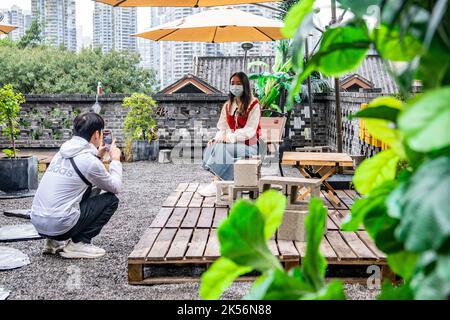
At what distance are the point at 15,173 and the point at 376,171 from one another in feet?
22.4

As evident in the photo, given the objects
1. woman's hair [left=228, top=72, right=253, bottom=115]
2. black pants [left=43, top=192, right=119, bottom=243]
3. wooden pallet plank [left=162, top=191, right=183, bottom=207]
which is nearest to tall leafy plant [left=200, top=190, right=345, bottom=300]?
black pants [left=43, top=192, right=119, bottom=243]

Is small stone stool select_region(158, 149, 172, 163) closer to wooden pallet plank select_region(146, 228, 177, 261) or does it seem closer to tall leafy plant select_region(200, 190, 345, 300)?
wooden pallet plank select_region(146, 228, 177, 261)

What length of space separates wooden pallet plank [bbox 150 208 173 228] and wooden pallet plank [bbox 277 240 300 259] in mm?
999

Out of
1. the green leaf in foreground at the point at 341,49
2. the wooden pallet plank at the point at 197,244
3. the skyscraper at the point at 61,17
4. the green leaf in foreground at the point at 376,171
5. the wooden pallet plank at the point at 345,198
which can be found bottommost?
the wooden pallet plank at the point at 197,244

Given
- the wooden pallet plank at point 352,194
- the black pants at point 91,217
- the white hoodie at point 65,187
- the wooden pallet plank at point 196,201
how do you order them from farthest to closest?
the wooden pallet plank at point 352,194 < the wooden pallet plank at point 196,201 < the black pants at point 91,217 < the white hoodie at point 65,187

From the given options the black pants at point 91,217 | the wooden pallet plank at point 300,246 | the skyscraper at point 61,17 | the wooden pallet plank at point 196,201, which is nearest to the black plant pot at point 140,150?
the wooden pallet plank at point 196,201

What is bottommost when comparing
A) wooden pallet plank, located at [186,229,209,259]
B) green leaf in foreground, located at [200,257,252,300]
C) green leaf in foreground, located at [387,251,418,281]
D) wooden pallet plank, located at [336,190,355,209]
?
wooden pallet plank, located at [186,229,209,259]

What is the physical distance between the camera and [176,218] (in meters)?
4.55

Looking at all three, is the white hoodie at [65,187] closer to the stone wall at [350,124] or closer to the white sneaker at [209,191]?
the white sneaker at [209,191]

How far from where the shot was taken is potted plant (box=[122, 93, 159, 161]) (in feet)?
35.2

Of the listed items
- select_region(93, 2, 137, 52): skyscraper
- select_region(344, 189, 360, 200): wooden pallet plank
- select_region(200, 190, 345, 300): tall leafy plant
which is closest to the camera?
select_region(200, 190, 345, 300): tall leafy plant

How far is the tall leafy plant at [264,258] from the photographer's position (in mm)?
560

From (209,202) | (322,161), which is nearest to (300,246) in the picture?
(322,161)

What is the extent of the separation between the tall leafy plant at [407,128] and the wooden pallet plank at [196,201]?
14.5 ft
